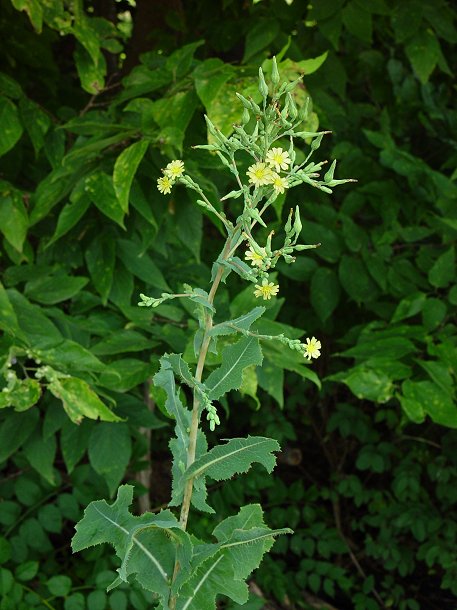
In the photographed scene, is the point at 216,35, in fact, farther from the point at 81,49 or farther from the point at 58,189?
the point at 58,189

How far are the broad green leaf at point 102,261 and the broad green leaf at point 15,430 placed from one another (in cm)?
36

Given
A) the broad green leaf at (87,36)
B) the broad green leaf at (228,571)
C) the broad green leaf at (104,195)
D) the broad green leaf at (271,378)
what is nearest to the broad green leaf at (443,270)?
the broad green leaf at (271,378)

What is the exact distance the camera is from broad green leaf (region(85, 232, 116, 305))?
2062 mm

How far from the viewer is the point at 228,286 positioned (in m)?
2.71

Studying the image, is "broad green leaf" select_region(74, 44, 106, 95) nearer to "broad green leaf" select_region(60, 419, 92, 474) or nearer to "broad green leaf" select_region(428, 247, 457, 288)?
"broad green leaf" select_region(60, 419, 92, 474)

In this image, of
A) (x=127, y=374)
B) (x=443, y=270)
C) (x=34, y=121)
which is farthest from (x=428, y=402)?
(x=34, y=121)

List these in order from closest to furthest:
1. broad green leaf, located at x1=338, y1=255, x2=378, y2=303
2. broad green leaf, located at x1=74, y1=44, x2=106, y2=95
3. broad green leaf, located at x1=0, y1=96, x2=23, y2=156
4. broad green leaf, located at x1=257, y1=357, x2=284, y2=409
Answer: broad green leaf, located at x1=0, y1=96, x2=23, y2=156 → broad green leaf, located at x1=257, y1=357, x2=284, y2=409 → broad green leaf, located at x1=74, y1=44, x2=106, y2=95 → broad green leaf, located at x1=338, y1=255, x2=378, y2=303

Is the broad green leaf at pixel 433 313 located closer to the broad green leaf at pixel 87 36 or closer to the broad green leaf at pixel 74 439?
the broad green leaf at pixel 74 439

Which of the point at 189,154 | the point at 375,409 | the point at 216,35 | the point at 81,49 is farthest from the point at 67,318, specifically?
the point at 375,409

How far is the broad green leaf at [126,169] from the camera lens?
5.80 feet

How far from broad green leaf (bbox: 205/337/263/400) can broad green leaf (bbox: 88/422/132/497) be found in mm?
1068

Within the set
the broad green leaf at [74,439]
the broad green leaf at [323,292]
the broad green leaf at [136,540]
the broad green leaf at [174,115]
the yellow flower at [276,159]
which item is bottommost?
the broad green leaf at [74,439]

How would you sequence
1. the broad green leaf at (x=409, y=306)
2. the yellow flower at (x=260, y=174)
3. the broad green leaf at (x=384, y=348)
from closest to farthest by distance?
1. the yellow flower at (x=260, y=174)
2. the broad green leaf at (x=384, y=348)
3. the broad green leaf at (x=409, y=306)

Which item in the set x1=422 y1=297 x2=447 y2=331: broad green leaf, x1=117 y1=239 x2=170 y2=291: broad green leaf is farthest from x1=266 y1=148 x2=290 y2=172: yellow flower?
x1=422 y1=297 x2=447 y2=331: broad green leaf
